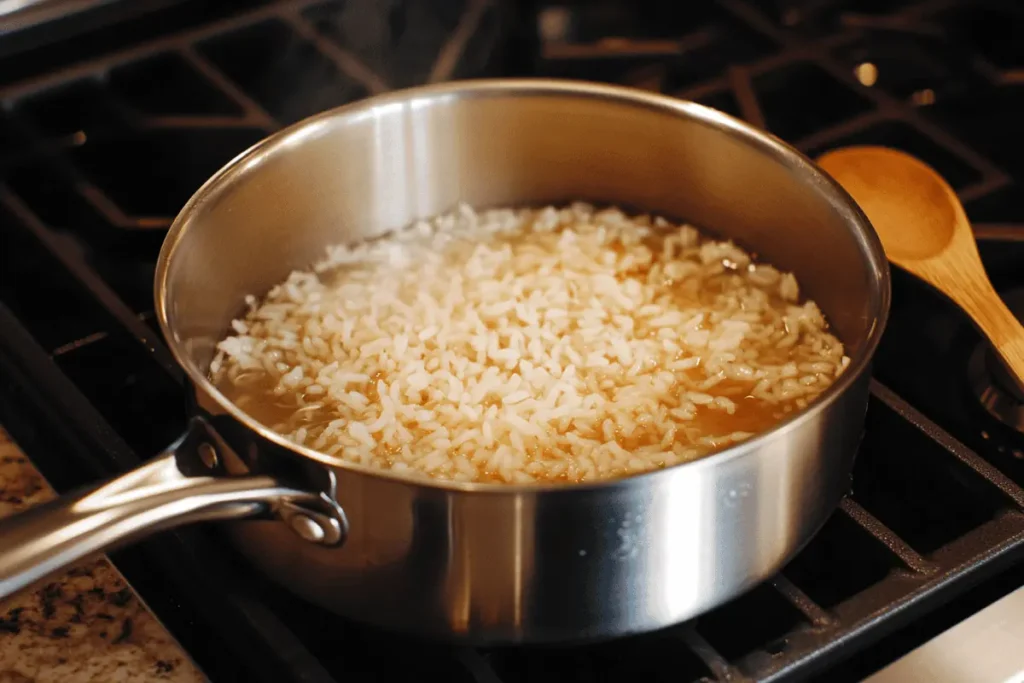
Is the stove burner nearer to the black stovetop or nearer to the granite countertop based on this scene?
the black stovetop

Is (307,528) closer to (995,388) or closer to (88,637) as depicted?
(88,637)

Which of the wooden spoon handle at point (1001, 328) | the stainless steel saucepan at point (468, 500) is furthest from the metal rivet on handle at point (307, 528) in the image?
the wooden spoon handle at point (1001, 328)

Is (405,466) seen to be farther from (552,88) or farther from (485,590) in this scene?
(552,88)

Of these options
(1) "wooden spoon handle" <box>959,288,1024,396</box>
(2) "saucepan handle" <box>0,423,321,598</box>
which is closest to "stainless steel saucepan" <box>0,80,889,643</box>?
(2) "saucepan handle" <box>0,423,321,598</box>

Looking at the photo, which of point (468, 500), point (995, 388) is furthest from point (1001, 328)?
point (468, 500)

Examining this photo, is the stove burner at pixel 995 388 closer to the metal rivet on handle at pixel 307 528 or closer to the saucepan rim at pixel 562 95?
the saucepan rim at pixel 562 95

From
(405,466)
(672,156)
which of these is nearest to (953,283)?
(672,156)
